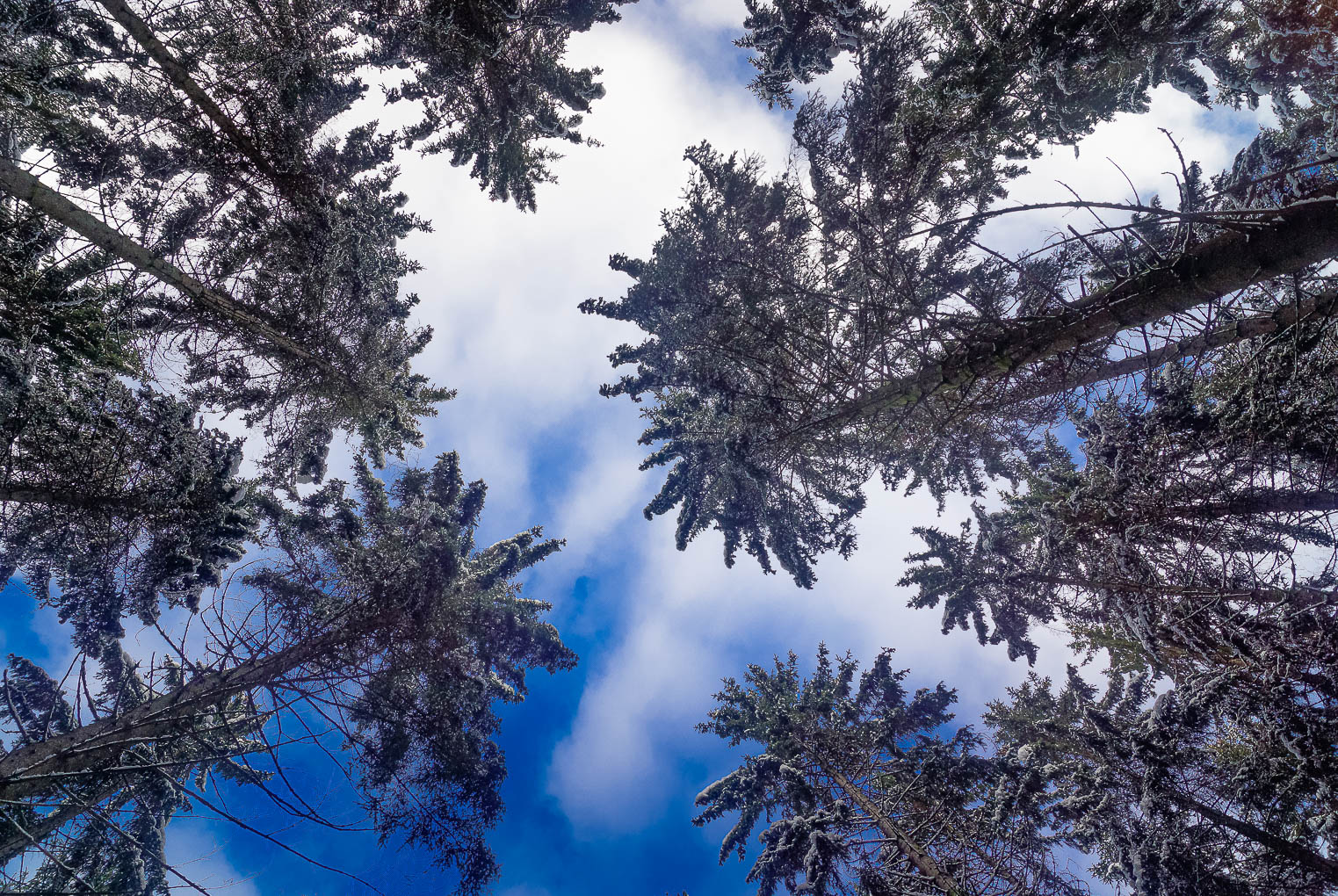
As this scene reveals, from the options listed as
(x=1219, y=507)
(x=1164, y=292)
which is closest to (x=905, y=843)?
(x=1219, y=507)

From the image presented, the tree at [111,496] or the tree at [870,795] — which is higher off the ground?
the tree at [111,496]

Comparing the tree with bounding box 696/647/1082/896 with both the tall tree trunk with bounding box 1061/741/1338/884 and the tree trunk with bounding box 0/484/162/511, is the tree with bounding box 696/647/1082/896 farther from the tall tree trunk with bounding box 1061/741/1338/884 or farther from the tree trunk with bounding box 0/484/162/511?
the tree trunk with bounding box 0/484/162/511

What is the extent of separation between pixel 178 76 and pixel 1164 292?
8.56 m

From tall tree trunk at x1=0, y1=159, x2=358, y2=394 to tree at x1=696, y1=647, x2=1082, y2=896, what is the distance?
8735mm

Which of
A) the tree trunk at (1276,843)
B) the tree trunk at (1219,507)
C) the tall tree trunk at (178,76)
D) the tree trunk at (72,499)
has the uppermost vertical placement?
the tall tree trunk at (178,76)

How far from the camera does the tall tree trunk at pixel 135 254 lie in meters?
4.82

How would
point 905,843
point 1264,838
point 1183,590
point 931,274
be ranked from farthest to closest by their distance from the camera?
point 931,274, point 905,843, point 1264,838, point 1183,590

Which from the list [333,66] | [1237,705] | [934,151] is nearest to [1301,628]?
[1237,705]

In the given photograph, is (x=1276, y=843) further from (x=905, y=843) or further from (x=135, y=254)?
(x=135, y=254)

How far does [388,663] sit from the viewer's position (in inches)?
277

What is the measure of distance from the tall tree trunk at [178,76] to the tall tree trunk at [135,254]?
149 cm

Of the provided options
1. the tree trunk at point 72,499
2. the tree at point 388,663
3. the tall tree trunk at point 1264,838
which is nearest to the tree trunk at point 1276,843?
the tall tree trunk at point 1264,838

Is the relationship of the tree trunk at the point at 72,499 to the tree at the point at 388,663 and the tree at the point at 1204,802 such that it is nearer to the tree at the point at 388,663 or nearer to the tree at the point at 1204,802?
the tree at the point at 388,663

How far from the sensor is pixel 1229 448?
441 centimetres
